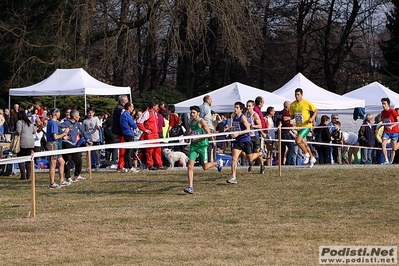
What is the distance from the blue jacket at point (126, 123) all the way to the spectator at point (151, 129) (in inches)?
27.4

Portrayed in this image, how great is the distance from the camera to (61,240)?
37.0 feet

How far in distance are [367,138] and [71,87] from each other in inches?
422

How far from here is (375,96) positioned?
31547 mm

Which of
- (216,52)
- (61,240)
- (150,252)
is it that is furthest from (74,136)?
(216,52)

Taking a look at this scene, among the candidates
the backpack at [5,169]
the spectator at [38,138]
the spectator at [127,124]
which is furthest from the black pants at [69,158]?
the backpack at [5,169]

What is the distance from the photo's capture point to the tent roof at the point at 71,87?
29.1 metres

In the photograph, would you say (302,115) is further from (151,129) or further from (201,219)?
(201,219)

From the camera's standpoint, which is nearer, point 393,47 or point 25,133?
point 25,133

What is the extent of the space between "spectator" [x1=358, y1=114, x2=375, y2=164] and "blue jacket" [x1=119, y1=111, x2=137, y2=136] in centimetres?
749

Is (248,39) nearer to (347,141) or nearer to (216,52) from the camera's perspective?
(216,52)

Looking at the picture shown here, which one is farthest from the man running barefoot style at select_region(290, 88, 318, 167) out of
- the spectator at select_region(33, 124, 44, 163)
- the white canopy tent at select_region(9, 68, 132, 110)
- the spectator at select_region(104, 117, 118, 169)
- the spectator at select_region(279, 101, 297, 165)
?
the white canopy tent at select_region(9, 68, 132, 110)

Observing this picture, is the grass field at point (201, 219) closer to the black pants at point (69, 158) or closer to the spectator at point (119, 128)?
the black pants at point (69, 158)

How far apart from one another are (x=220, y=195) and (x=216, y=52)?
35.4m

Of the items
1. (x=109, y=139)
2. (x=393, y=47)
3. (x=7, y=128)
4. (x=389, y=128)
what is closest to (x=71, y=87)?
Answer: (x=7, y=128)
